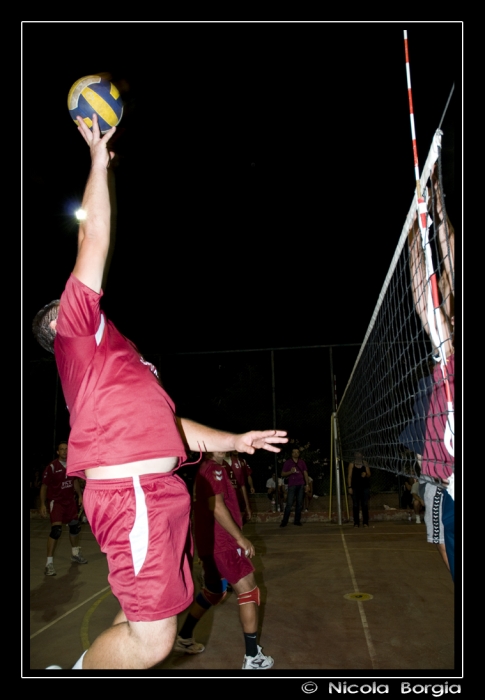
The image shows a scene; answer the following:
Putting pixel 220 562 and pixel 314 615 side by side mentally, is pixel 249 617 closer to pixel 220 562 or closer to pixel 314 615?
pixel 220 562

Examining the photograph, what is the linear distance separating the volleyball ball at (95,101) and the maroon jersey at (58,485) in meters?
Answer: 6.50

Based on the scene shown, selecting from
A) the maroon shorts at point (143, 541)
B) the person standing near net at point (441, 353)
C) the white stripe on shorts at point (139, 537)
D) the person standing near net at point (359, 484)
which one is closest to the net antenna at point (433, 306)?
the person standing near net at point (441, 353)

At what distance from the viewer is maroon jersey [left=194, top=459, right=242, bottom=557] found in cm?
435

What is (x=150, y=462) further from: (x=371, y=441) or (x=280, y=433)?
(x=371, y=441)

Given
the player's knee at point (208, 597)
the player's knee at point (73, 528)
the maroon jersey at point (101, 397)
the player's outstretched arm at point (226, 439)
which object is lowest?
the player's knee at point (73, 528)

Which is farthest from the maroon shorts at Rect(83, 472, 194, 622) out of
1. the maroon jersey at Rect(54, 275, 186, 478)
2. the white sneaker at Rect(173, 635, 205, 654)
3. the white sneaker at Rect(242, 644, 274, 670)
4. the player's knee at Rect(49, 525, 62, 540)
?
the player's knee at Rect(49, 525, 62, 540)

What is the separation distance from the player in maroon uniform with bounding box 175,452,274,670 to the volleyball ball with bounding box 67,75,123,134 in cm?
315

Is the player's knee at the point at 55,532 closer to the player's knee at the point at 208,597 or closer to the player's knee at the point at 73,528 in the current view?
the player's knee at the point at 73,528

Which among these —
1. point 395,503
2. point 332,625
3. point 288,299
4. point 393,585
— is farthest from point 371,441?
point 288,299

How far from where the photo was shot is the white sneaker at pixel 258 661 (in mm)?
3863

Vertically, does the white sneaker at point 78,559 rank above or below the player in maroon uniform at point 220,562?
below

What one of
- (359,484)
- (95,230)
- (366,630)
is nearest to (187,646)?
(366,630)

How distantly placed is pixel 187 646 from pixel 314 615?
1621 mm

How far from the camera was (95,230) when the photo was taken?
7.07 ft
